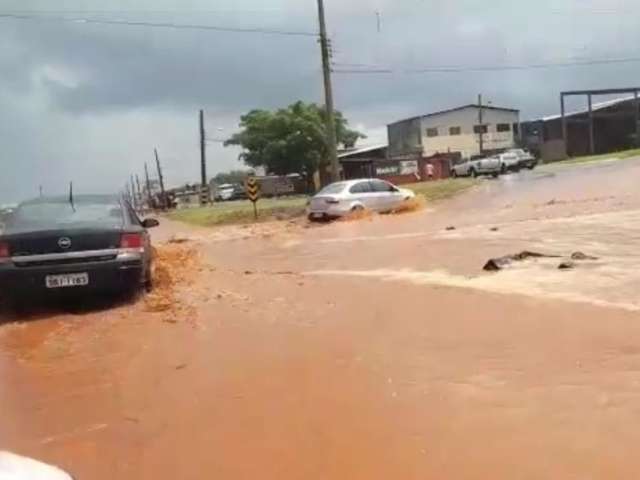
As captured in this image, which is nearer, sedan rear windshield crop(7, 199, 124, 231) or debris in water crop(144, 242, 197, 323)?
sedan rear windshield crop(7, 199, 124, 231)

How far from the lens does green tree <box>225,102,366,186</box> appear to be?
56.7 metres

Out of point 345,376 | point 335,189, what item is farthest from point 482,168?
point 345,376

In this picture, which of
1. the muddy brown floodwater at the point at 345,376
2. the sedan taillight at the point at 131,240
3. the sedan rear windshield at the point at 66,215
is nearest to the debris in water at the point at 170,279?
the muddy brown floodwater at the point at 345,376

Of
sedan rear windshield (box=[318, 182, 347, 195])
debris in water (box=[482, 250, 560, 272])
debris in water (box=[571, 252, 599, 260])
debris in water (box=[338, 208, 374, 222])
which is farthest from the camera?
sedan rear windshield (box=[318, 182, 347, 195])

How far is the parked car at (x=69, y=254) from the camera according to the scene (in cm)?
870

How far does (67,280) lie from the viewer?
8766 mm

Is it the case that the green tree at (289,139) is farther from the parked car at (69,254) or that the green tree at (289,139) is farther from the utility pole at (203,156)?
the parked car at (69,254)

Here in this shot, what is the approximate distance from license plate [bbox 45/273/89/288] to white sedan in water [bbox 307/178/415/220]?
55.3ft

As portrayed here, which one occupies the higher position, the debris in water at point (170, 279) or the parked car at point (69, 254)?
the parked car at point (69, 254)

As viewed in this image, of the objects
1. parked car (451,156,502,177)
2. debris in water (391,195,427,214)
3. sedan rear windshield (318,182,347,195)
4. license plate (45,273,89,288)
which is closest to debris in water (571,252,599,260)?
license plate (45,273,89,288)

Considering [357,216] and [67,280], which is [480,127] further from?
[67,280]

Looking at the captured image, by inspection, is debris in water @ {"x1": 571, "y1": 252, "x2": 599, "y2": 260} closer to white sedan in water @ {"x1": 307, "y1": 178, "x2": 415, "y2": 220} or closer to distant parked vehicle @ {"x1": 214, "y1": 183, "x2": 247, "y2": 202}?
white sedan in water @ {"x1": 307, "y1": 178, "x2": 415, "y2": 220}

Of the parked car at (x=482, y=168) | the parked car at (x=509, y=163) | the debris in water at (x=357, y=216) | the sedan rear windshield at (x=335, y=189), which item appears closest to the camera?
the debris in water at (x=357, y=216)

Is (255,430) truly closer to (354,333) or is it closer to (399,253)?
(354,333)
